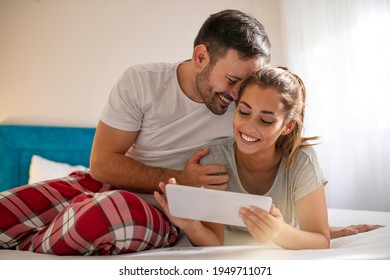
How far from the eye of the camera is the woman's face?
877mm

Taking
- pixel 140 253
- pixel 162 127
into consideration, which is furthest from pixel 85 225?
pixel 162 127

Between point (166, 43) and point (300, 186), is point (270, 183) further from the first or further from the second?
point (166, 43)

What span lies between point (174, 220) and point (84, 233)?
6.7 inches

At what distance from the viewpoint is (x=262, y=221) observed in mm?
736

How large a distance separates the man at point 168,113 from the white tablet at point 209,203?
0.21 m

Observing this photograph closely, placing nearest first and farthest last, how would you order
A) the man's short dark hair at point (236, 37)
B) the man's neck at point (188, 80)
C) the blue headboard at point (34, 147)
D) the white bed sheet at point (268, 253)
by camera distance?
the white bed sheet at point (268, 253) → the man's short dark hair at point (236, 37) → the man's neck at point (188, 80) → the blue headboard at point (34, 147)

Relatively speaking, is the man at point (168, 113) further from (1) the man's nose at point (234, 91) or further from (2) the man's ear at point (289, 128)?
(2) the man's ear at point (289, 128)

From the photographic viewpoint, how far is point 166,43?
1250mm

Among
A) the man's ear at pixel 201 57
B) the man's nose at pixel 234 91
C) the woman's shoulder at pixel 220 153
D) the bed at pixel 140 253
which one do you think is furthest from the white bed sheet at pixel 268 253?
the man's ear at pixel 201 57

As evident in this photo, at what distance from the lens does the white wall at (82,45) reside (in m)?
1.16

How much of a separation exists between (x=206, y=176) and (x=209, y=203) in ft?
0.62

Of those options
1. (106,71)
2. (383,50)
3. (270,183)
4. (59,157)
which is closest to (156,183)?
(270,183)

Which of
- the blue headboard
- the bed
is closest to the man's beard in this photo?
the bed

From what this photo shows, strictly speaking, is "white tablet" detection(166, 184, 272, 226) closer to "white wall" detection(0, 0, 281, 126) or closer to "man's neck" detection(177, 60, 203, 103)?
"man's neck" detection(177, 60, 203, 103)
